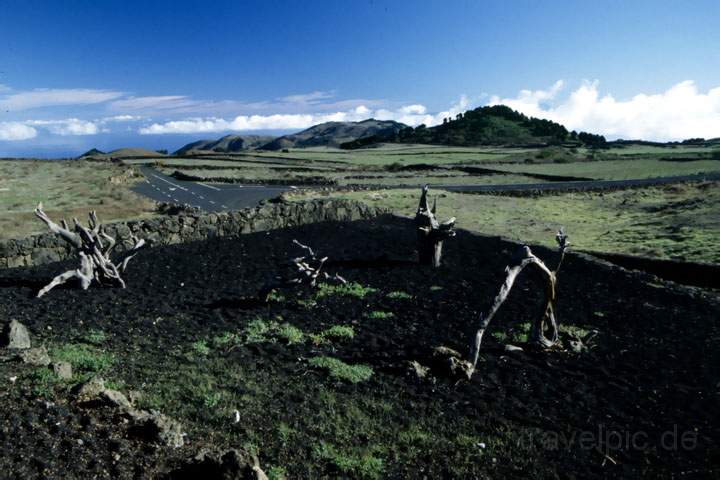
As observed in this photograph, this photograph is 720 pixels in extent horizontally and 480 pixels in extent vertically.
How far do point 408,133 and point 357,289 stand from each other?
151948mm

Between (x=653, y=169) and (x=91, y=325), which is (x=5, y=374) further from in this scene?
(x=653, y=169)

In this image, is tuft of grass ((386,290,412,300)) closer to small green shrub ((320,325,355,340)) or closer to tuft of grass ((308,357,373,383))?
small green shrub ((320,325,355,340))

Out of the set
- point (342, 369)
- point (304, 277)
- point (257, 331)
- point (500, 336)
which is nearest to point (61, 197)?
point (304, 277)

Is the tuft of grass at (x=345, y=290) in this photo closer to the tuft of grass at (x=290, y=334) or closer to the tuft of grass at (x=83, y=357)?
the tuft of grass at (x=290, y=334)

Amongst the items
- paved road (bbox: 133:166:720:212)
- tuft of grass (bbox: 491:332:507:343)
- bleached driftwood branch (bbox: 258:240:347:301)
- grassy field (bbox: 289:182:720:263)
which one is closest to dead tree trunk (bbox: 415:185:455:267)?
bleached driftwood branch (bbox: 258:240:347:301)

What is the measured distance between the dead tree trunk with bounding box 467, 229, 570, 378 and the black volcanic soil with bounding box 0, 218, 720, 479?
32cm

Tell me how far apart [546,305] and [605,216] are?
84.4 feet

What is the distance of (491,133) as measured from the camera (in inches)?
5974

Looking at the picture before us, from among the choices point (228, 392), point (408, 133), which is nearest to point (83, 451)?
point (228, 392)

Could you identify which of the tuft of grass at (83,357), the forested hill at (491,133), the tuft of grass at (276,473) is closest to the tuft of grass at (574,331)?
the tuft of grass at (276,473)

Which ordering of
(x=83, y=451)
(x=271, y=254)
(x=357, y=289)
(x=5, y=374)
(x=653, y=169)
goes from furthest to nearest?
(x=653, y=169) → (x=271, y=254) → (x=357, y=289) → (x=5, y=374) → (x=83, y=451)

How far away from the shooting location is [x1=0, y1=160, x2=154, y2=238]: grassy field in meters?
26.5

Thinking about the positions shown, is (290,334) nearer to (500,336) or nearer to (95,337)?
(95,337)

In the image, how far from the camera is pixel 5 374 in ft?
27.2
